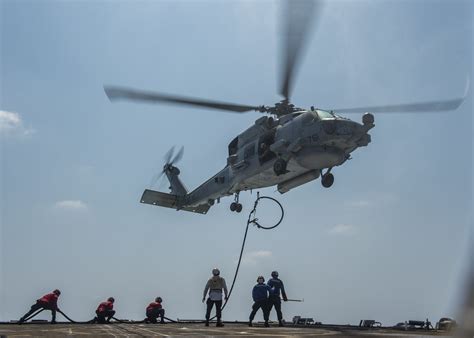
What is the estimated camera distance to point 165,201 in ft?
112

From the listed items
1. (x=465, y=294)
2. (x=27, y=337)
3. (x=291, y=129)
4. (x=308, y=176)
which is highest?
(x=291, y=129)

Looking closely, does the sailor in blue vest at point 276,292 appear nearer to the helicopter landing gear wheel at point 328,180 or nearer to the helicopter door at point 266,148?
the helicopter landing gear wheel at point 328,180

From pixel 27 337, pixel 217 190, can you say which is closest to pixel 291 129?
pixel 217 190

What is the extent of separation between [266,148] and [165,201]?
11278mm

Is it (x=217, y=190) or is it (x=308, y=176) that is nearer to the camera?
(x=308, y=176)

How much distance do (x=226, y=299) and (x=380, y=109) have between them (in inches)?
432

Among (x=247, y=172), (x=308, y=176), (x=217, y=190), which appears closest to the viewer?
(x=308, y=176)

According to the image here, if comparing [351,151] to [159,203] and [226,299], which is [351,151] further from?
[159,203]

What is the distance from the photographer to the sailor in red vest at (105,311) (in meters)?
23.1

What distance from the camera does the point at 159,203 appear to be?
33938 mm

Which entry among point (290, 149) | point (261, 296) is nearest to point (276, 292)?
point (261, 296)

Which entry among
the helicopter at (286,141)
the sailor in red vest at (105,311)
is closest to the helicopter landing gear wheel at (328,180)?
the helicopter at (286,141)

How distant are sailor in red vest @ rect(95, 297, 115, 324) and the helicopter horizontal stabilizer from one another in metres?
10.8

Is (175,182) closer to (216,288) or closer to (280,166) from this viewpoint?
(280,166)
